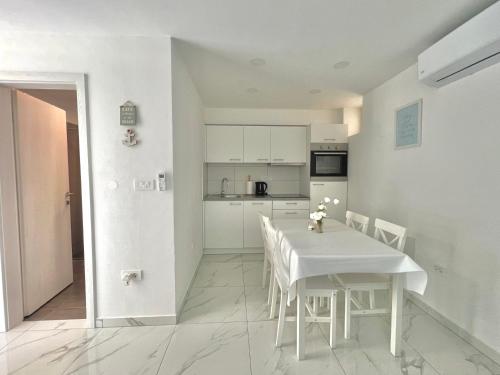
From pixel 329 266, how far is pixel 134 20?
85.0 inches

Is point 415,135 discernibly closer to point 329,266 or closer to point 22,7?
point 329,266

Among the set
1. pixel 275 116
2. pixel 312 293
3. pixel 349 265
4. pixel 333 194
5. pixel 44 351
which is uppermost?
pixel 275 116

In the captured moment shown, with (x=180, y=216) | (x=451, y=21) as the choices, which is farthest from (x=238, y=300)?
(x=451, y=21)

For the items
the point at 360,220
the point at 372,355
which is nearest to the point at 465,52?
the point at 360,220

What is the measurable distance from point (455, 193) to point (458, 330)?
108cm

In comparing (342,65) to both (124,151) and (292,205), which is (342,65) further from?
(124,151)

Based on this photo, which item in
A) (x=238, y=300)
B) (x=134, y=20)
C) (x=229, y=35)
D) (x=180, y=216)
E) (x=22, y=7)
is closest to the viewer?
(x=22, y=7)

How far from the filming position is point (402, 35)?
1.95 meters

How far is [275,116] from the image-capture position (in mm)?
4129

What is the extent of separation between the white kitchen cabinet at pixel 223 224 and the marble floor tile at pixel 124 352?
180 cm

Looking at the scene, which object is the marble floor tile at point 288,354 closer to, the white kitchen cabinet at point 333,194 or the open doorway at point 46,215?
the open doorway at point 46,215

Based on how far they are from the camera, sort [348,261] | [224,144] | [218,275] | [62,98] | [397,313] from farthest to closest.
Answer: [224,144] → [62,98] → [218,275] → [397,313] → [348,261]

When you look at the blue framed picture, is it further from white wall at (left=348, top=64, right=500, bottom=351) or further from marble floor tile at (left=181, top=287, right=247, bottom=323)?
marble floor tile at (left=181, top=287, right=247, bottom=323)

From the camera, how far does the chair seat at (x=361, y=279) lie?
1846 mm
